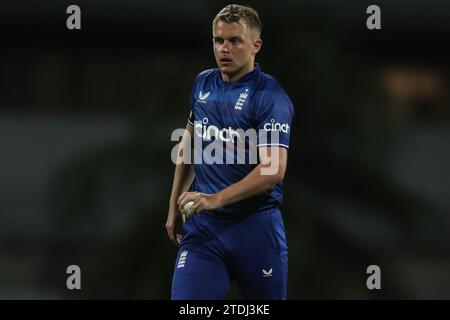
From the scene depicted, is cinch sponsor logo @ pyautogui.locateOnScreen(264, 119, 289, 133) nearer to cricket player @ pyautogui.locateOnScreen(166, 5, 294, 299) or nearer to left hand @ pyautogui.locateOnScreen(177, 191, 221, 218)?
cricket player @ pyautogui.locateOnScreen(166, 5, 294, 299)

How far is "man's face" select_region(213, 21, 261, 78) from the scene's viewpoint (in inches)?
233

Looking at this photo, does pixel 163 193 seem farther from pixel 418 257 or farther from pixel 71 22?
pixel 418 257

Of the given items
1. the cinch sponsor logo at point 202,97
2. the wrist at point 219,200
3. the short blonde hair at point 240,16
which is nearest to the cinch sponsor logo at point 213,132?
the cinch sponsor logo at point 202,97

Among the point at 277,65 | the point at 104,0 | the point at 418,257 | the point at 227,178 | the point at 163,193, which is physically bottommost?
the point at 418,257

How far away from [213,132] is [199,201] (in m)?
0.63

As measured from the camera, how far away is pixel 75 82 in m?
16.9

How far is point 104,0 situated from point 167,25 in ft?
4.06

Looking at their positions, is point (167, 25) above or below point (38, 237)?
above

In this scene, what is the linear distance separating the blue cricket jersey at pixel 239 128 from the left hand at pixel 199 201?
0.35 m

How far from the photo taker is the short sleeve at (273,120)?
5840 millimetres

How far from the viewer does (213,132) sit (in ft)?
20.0

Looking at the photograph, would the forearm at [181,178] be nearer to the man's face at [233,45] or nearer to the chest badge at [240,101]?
the chest badge at [240,101]

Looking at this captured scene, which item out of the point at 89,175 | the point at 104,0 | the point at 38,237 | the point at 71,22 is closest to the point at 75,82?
the point at 104,0

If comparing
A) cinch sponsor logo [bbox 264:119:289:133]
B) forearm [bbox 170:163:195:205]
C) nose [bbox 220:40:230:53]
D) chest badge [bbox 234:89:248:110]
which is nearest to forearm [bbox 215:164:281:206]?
cinch sponsor logo [bbox 264:119:289:133]
